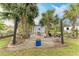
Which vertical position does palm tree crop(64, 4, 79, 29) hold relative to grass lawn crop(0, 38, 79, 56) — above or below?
above

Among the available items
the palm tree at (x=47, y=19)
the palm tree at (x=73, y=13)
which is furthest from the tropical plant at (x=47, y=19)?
the palm tree at (x=73, y=13)

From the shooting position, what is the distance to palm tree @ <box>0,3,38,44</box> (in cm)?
182

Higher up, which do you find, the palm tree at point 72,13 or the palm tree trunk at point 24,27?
the palm tree at point 72,13

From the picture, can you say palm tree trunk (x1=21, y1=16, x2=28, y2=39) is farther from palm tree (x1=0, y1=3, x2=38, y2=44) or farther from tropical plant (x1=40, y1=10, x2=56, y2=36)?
tropical plant (x1=40, y1=10, x2=56, y2=36)

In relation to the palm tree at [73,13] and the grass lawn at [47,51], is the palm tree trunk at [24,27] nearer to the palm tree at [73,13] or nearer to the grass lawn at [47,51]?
the grass lawn at [47,51]

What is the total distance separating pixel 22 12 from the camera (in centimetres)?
183

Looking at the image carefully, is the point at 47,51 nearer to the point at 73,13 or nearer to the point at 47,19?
the point at 47,19

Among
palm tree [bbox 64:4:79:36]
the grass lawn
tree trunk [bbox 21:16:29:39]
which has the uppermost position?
palm tree [bbox 64:4:79:36]

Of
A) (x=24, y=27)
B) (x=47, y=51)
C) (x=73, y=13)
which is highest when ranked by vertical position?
(x=73, y=13)

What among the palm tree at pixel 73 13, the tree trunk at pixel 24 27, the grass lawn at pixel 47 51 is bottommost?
the grass lawn at pixel 47 51

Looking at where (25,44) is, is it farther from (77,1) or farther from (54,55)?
(77,1)

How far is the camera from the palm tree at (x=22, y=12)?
182 cm

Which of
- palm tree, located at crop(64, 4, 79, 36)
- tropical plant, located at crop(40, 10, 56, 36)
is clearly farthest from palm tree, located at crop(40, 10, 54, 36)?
palm tree, located at crop(64, 4, 79, 36)

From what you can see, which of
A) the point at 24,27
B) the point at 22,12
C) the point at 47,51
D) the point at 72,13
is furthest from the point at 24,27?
the point at 72,13
